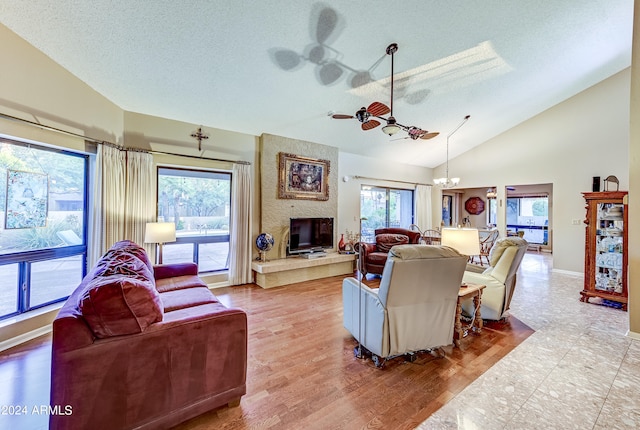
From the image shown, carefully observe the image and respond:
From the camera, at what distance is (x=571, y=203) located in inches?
230

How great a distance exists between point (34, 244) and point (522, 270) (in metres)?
8.76

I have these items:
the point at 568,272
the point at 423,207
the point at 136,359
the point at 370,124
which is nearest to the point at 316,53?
the point at 370,124

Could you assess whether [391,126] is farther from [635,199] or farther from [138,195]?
[138,195]

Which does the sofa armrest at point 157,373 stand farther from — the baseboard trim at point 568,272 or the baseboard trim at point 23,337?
the baseboard trim at point 568,272

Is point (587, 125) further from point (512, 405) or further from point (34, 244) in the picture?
point (34, 244)

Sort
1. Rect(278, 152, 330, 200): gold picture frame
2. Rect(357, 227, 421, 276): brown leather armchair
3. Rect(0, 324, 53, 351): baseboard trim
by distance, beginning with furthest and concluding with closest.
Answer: Rect(357, 227, 421, 276): brown leather armchair < Rect(278, 152, 330, 200): gold picture frame < Rect(0, 324, 53, 351): baseboard trim

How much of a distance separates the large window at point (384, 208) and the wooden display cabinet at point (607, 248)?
3.97 meters

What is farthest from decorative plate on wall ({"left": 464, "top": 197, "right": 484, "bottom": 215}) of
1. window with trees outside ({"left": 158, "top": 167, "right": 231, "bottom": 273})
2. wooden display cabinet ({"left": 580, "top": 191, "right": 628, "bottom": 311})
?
window with trees outside ({"left": 158, "top": 167, "right": 231, "bottom": 273})

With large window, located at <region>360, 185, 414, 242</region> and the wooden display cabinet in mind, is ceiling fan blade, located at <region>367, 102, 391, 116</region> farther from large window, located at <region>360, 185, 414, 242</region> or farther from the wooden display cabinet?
large window, located at <region>360, 185, 414, 242</region>

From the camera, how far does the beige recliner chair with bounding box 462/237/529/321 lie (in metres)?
3.11

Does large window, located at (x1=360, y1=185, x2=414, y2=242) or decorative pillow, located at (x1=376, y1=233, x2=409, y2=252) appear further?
large window, located at (x1=360, y1=185, x2=414, y2=242)

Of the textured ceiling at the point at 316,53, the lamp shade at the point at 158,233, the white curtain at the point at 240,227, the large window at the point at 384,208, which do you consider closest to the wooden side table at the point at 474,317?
the textured ceiling at the point at 316,53

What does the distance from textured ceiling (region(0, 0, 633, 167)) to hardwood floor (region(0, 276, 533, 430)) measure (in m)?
3.15

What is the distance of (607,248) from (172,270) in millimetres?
6399
